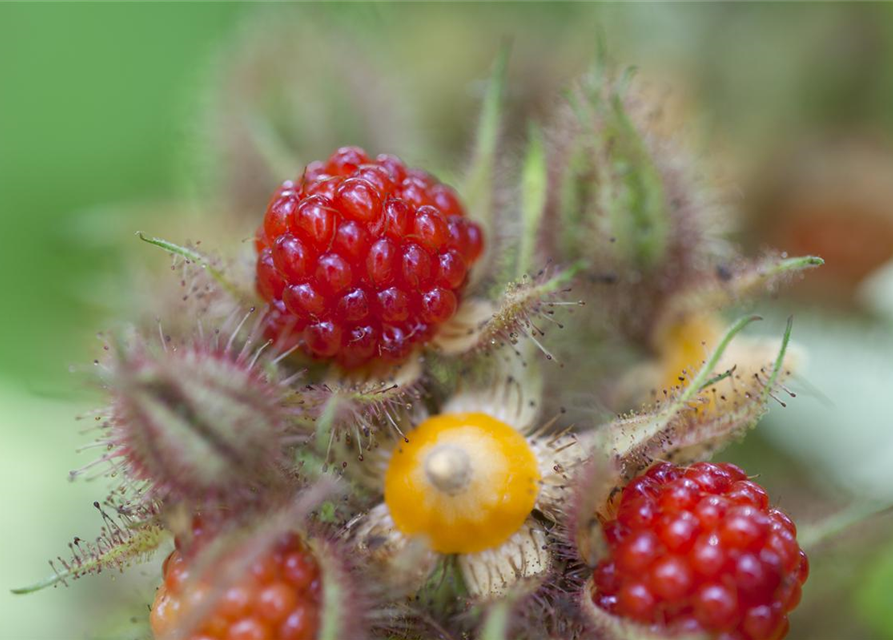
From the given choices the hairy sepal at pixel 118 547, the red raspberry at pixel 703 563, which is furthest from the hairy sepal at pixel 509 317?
the hairy sepal at pixel 118 547

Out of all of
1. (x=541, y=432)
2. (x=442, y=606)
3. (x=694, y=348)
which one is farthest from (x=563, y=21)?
(x=442, y=606)

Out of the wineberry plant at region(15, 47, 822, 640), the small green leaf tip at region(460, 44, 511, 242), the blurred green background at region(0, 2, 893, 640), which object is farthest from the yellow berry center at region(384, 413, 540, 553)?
the blurred green background at region(0, 2, 893, 640)

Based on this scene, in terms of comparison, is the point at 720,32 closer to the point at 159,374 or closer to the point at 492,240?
the point at 492,240

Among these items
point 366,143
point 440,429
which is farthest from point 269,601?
point 366,143

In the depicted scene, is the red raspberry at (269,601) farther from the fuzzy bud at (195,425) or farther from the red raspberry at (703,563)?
the red raspberry at (703,563)

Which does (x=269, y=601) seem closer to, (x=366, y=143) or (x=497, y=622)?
(x=497, y=622)

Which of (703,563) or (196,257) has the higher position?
(196,257)
